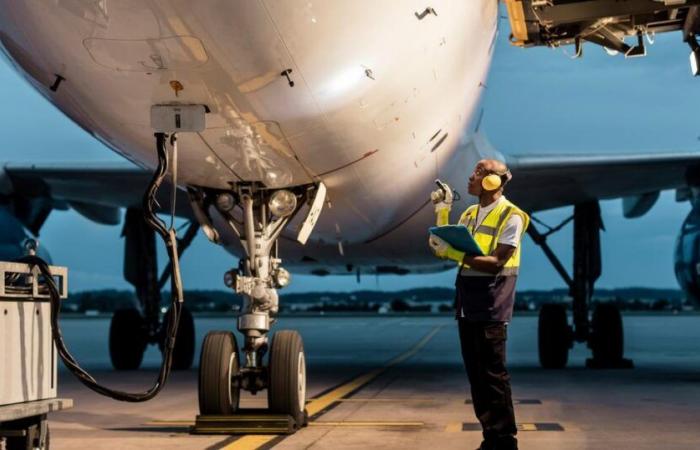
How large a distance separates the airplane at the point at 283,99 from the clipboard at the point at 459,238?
1086mm

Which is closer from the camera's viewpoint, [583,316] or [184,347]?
[184,347]

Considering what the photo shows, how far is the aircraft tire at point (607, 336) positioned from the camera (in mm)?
13531

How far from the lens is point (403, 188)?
8.10 metres

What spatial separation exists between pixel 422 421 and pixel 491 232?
248 cm

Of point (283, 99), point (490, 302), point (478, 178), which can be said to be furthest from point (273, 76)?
point (490, 302)

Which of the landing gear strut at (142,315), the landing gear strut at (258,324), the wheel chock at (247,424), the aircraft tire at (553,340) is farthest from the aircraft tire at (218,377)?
the aircraft tire at (553,340)

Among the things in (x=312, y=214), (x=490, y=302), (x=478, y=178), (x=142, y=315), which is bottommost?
(x=490, y=302)

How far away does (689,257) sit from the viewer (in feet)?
37.3

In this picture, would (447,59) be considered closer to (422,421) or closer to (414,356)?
(422,421)

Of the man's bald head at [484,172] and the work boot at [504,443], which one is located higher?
the man's bald head at [484,172]

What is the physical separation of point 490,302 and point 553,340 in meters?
8.75

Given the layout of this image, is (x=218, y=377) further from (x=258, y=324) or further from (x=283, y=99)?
(x=283, y=99)

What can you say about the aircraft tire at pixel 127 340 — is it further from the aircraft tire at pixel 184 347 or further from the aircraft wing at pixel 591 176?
the aircraft wing at pixel 591 176

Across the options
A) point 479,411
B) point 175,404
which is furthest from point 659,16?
point 175,404
